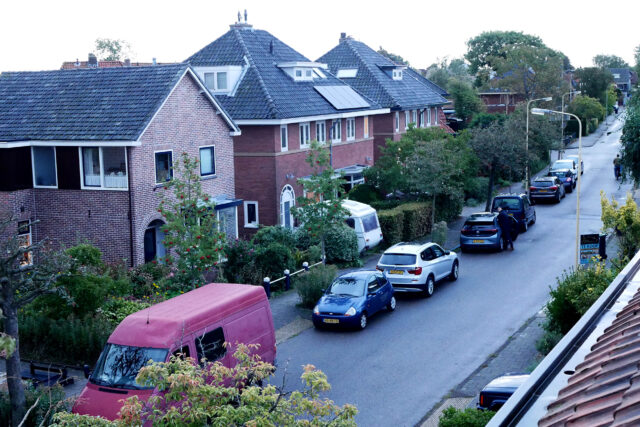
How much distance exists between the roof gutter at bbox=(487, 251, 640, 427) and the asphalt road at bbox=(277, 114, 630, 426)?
188 inches

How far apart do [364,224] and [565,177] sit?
23.1 m

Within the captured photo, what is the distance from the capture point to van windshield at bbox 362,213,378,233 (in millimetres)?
29750

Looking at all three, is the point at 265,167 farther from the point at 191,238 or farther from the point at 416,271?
the point at 191,238

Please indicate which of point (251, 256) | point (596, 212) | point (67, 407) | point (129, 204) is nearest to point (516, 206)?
point (596, 212)

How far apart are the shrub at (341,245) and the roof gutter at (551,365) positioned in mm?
19503

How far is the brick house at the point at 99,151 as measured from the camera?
957 inches

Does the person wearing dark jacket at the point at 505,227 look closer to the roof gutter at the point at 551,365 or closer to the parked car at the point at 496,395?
the parked car at the point at 496,395

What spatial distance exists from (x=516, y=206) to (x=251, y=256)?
15.7 metres

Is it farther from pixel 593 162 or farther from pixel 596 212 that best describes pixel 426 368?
pixel 593 162

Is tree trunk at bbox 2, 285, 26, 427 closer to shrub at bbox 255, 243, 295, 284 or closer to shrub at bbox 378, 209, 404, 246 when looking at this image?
shrub at bbox 255, 243, 295, 284

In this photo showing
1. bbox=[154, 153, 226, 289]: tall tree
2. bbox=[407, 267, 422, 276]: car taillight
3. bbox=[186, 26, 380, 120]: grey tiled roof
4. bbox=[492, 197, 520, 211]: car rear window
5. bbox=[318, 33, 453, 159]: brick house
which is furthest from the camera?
bbox=[318, 33, 453, 159]: brick house

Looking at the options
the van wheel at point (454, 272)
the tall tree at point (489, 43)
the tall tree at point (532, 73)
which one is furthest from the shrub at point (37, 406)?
the tall tree at point (489, 43)

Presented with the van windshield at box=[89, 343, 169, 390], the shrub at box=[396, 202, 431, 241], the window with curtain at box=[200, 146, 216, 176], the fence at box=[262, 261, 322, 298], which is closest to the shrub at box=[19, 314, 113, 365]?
the van windshield at box=[89, 343, 169, 390]

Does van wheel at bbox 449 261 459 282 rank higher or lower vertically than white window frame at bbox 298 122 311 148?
lower
